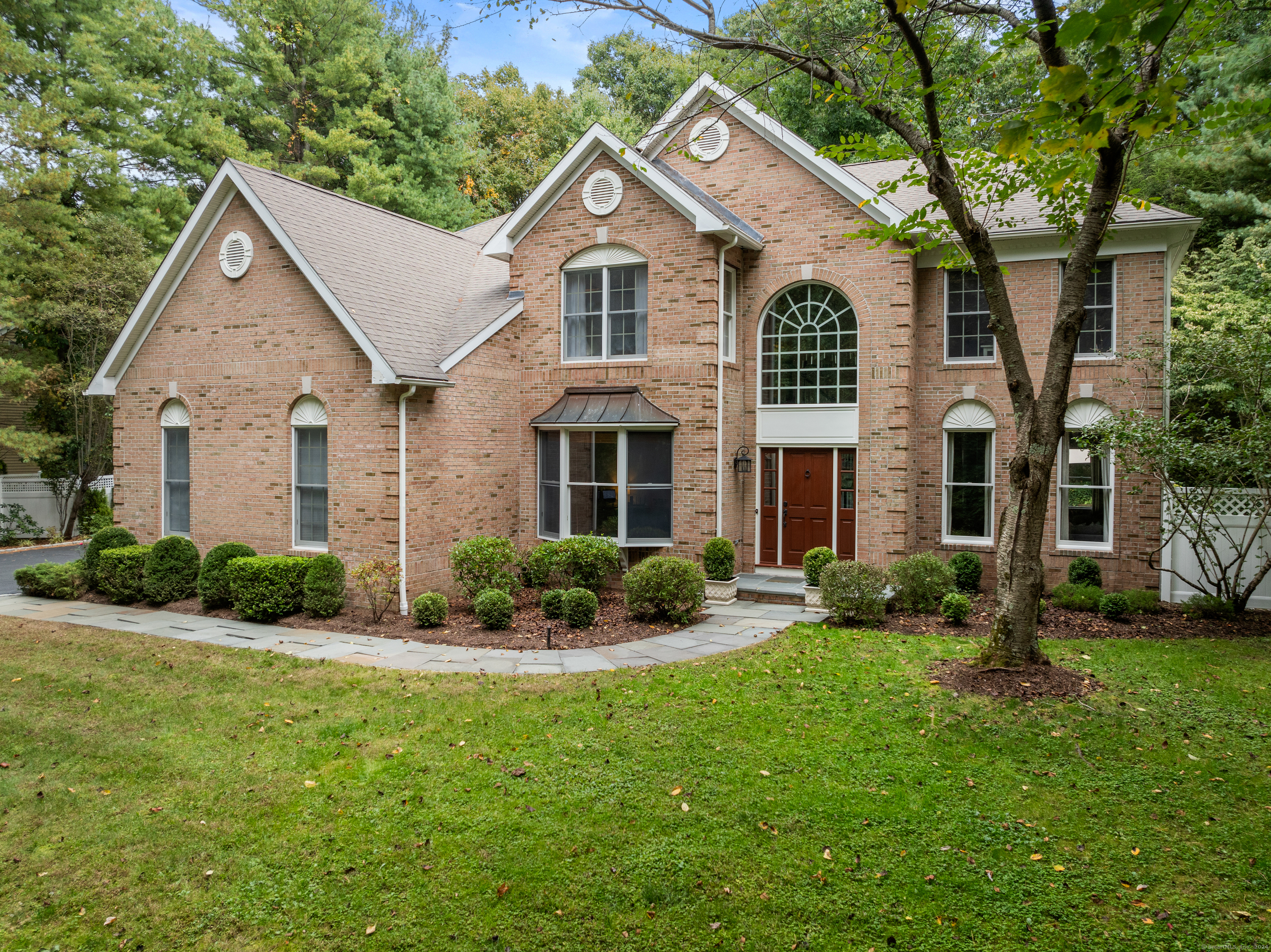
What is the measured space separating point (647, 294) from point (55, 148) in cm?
1955

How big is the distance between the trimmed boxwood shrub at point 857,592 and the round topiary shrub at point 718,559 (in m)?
2.01

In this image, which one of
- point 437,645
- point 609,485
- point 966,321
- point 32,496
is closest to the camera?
point 437,645

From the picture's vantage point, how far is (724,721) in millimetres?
6957

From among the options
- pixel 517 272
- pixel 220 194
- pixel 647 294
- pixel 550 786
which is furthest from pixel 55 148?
pixel 550 786

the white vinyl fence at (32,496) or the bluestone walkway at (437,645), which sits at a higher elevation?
the white vinyl fence at (32,496)

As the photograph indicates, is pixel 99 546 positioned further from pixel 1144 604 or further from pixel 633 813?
pixel 1144 604

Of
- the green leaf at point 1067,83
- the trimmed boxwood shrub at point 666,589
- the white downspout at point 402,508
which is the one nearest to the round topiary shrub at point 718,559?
the trimmed boxwood shrub at point 666,589

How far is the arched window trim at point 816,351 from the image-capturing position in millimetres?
13281

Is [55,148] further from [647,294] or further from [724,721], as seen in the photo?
[724,721]

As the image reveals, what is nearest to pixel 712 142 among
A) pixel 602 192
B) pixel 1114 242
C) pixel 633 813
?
Answer: pixel 602 192

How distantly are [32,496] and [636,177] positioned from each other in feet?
66.8

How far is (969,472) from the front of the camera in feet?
44.9

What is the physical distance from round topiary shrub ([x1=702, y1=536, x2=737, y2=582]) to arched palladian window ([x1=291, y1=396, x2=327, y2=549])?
21.4 ft

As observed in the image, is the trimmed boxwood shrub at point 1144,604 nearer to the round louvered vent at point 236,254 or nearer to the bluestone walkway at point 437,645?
the bluestone walkway at point 437,645
